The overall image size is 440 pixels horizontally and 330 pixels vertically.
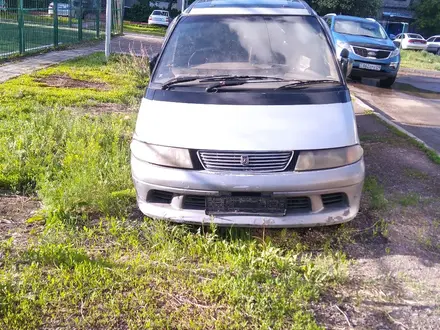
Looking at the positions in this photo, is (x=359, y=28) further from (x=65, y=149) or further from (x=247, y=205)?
(x=247, y=205)

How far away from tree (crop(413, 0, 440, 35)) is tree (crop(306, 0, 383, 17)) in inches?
548

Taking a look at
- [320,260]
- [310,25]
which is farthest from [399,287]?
[310,25]

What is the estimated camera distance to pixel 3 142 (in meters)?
5.30

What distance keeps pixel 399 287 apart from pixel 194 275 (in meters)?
1.51

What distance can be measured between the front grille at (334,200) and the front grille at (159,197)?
124 centimetres

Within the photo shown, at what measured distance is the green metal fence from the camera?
41.0ft

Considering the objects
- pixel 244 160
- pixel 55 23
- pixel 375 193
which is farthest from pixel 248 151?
pixel 55 23

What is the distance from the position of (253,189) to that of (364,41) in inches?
445

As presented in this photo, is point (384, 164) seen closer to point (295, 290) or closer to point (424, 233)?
point (424, 233)

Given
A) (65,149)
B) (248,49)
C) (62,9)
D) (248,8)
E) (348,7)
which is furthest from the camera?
(348,7)

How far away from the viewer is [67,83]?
988 cm

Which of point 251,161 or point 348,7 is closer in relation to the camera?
point 251,161

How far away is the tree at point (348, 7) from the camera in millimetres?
35031

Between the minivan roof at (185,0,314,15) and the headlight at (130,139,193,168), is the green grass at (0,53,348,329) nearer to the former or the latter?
the headlight at (130,139,193,168)
